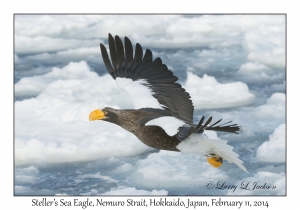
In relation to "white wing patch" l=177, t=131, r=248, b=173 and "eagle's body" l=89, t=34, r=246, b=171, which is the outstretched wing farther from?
"white wing patch" l=177, t=131, r=248, b=173

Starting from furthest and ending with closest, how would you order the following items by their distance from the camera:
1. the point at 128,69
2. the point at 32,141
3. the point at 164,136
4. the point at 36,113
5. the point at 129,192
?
the point at 36,113
the point at 32,141
the point at 129,192
the point at 128,69
the point at 164,136

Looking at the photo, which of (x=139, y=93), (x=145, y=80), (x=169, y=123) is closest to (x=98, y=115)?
(x=139, y=93)

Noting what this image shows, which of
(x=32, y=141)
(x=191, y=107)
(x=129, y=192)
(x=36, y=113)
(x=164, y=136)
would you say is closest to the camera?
(x=164, y=136)

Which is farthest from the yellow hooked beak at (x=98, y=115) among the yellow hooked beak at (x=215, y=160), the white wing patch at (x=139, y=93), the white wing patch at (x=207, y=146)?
the yellow hooked beak at (x=215, y=160)

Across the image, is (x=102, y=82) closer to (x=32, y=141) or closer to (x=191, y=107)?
(x=32, y=141)

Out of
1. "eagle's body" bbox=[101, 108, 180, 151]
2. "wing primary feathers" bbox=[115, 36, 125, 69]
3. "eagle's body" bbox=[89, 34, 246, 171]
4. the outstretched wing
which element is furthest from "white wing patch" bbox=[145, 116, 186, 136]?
"wing primary feathers" bbox=[115, 36, 125, 69]
